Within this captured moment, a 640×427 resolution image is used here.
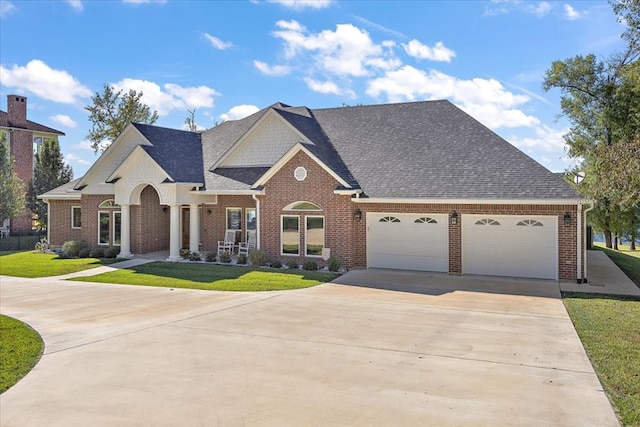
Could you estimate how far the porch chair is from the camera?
22.1m

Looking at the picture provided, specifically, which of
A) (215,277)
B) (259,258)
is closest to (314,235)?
(259,258)

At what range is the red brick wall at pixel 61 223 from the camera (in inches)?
1035

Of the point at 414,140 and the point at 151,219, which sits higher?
the point at 414,140

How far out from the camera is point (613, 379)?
6.80 meters

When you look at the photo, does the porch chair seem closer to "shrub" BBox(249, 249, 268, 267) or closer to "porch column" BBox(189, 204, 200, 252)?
"porch column" BBox(189, 204, 200, 252)

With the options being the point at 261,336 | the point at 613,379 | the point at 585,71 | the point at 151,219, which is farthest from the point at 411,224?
the point at 585,71

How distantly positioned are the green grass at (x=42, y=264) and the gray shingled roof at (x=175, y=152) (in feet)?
16.0

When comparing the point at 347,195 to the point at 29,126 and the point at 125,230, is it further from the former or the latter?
the point at 29,126

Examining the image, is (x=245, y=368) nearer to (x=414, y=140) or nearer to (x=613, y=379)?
(x=613, y=379)

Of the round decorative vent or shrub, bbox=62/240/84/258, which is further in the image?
shrub, bbox=62/240/84/258

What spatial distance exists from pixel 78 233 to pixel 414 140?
18.6 metres

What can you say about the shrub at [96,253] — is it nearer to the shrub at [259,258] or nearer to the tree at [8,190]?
the shrub at [259,258]

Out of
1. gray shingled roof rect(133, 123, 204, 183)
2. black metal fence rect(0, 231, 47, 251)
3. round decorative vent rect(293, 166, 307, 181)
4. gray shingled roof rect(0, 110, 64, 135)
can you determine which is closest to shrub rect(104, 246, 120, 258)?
gray shingled roof rect(133, 123, 204, 183)

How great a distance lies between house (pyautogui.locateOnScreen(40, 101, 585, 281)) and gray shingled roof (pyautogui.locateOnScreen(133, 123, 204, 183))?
0.08m
